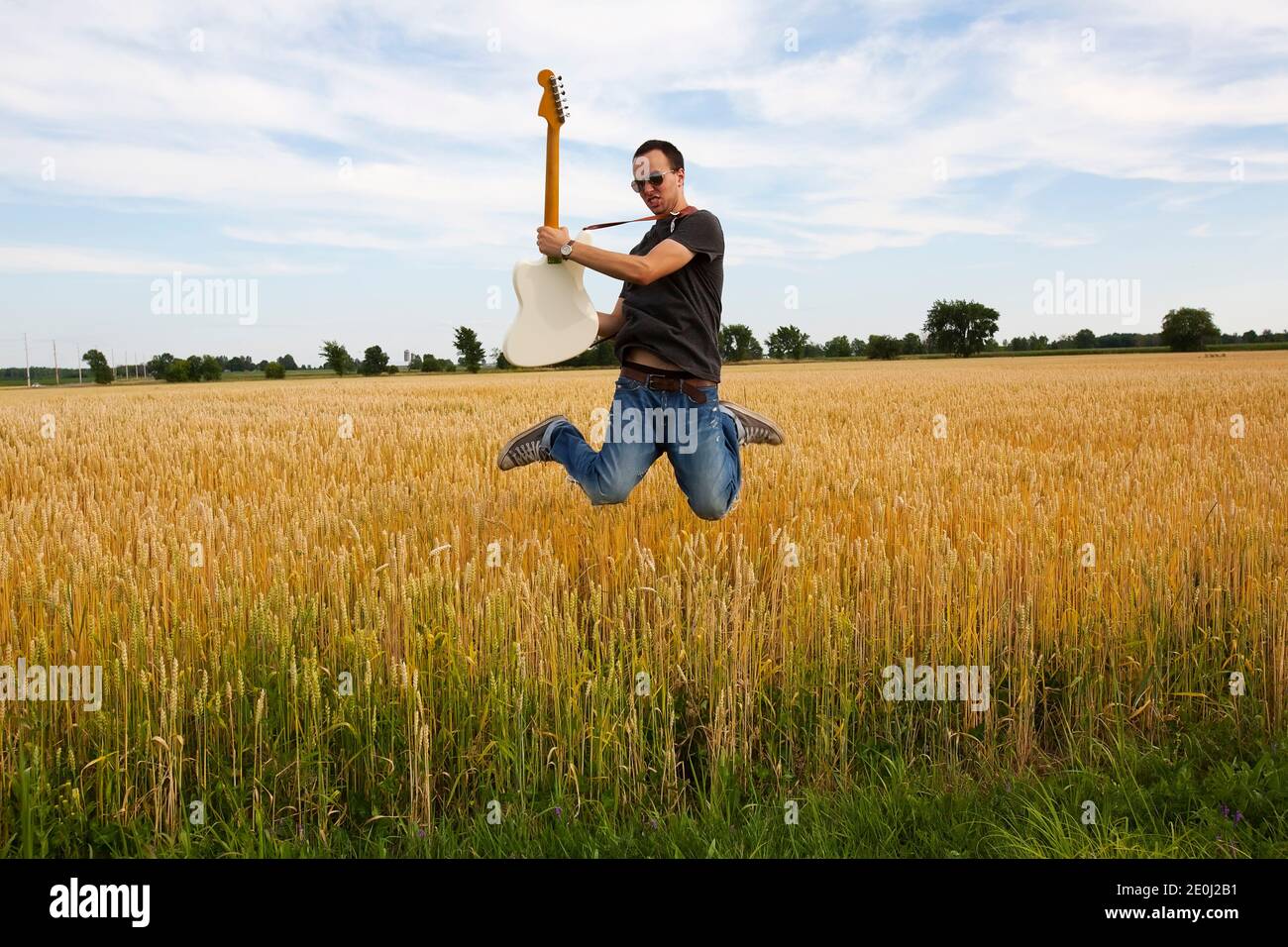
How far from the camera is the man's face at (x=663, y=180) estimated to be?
404cm

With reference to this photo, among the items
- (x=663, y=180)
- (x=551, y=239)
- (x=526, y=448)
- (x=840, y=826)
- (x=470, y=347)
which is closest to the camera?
(x=840, y=826)

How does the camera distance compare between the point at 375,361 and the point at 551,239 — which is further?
the point at 375,361

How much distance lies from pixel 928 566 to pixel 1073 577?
0.61 meters

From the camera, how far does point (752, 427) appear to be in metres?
5.25

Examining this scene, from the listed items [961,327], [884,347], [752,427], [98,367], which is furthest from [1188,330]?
[98,367]

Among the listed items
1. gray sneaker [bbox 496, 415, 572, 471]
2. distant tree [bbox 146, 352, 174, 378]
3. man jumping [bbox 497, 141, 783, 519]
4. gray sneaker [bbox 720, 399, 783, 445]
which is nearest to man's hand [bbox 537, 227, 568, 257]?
man jumping [bbox 497, 141, 783, 519]

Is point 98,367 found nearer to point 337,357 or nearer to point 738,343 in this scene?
point 337,357

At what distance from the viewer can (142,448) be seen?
307 inches

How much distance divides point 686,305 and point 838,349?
8229 cm

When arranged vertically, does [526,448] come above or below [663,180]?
below

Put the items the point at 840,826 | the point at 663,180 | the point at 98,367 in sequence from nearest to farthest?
the point at 840,826 → the point at 663,180 → the point at 98,367

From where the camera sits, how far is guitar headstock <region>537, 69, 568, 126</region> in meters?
3.86
